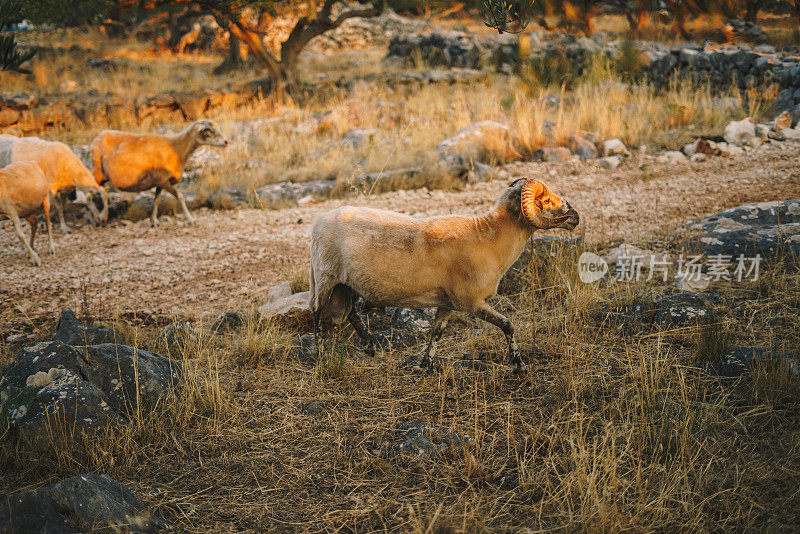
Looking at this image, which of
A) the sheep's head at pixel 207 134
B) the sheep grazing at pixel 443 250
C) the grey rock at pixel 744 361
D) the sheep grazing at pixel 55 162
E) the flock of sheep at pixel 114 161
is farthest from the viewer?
the sheep's head at pixel 207 134

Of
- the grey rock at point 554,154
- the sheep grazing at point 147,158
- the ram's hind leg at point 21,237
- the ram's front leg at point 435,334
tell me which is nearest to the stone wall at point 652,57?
the grey rock at point 554,154

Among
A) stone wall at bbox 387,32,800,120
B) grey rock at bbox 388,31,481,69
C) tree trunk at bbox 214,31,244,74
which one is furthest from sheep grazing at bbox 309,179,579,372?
tree trunk at bbox 214,31,244,74

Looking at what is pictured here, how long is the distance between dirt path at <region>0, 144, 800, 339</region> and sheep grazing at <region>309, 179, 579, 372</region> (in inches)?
91.9

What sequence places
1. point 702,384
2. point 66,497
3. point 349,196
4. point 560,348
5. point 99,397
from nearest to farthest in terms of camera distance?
point 66,497 → point 99,397 → point 702,384 → point 560,348 → point 349,196

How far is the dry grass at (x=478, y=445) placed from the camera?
125 inches

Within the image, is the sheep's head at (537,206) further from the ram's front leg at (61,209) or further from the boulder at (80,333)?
the ram's front leg at (61,209)

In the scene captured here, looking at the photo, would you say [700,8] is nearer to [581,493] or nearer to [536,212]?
[536,212]

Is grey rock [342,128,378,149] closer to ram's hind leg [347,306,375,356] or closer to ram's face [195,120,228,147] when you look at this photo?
ram's face [195,120,228,147]

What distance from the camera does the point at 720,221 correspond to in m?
7.20

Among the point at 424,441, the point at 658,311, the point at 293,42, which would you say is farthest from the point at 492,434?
the point at 293,42

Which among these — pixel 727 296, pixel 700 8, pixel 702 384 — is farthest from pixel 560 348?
pixel 700 8

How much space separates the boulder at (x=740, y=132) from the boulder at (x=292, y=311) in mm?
10082

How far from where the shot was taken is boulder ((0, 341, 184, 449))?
3637 mm

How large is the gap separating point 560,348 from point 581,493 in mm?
1797
